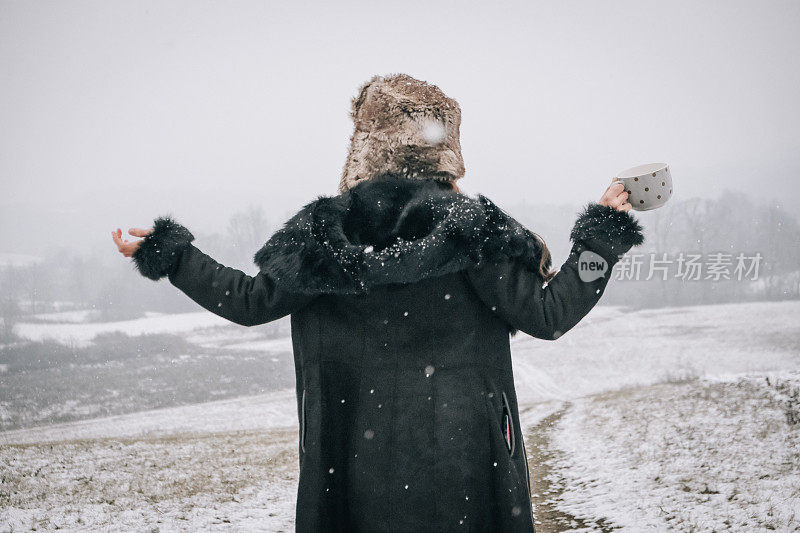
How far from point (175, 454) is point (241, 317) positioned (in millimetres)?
10968

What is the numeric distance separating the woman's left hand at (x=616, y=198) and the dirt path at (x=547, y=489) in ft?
17.1

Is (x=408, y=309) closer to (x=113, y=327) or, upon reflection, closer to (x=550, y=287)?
(x=550, y=287)

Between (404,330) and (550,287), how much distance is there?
1.85 ft

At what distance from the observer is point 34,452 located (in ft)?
35.5

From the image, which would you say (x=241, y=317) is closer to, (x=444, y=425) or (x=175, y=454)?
(x=444, y=425)

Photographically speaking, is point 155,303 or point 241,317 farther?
point 155,303

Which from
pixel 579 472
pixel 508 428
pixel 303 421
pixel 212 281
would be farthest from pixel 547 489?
pixel 212 281

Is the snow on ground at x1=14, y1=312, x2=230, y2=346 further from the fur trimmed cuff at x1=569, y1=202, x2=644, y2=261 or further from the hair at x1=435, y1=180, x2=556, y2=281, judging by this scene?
the fur trimmed cuff at x1=569, y1=202, x2=644, y2=261

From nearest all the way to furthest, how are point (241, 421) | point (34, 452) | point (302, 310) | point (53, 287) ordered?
point (302, 310) → point (34, 452) → point (241, 421) → point (53, 287)

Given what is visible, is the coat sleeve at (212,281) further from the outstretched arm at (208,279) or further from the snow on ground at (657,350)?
the snow on ground at (657,350)

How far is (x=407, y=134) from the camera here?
2053 millimetres

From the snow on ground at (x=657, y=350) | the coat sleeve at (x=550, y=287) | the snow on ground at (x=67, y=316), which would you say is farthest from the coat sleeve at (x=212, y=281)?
the snow on ground at (x=67, y=316)

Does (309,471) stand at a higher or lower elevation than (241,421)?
higher

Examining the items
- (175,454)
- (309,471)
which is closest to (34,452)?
(175,454)
